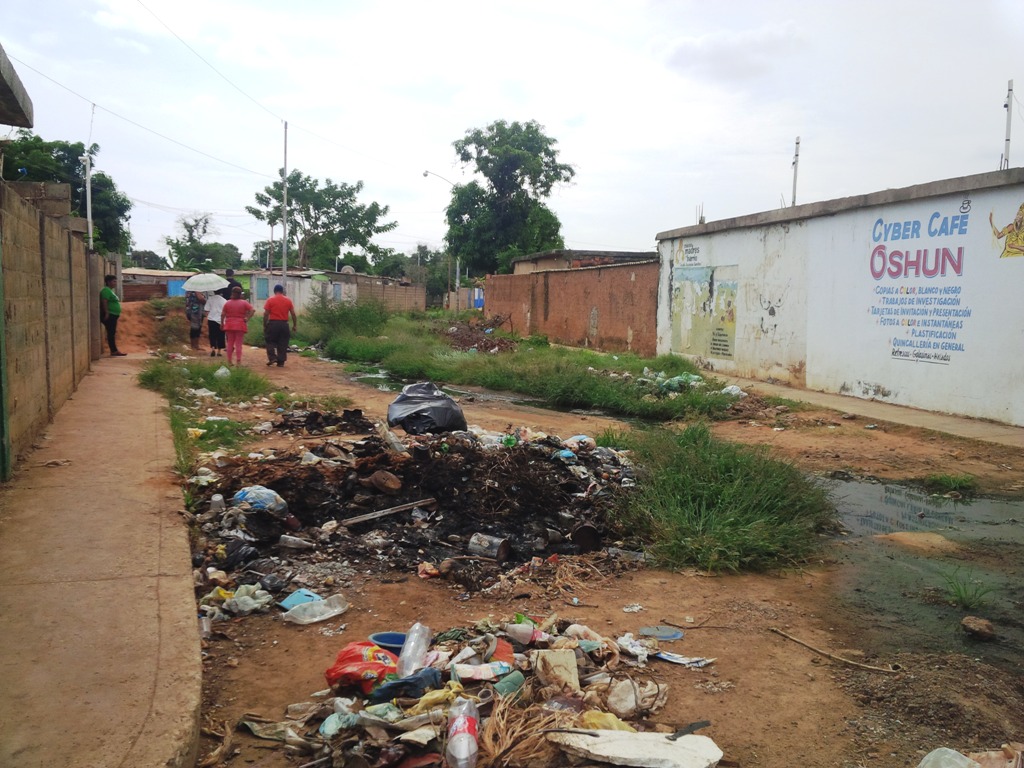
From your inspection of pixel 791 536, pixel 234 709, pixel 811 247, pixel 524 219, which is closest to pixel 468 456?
pixel 791 536

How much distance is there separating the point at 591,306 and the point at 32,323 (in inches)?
679

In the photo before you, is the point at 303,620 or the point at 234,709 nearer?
the point at 234,709

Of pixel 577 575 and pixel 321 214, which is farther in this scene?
pixel 321 214

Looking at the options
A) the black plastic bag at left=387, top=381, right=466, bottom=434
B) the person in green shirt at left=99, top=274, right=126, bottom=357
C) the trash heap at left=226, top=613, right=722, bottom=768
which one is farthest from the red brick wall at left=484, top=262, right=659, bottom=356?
the trash heap at left=226, top=613, right=722, bottom=768

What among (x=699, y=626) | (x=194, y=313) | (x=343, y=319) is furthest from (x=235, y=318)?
(x=699, y=626)

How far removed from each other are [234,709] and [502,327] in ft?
88.4

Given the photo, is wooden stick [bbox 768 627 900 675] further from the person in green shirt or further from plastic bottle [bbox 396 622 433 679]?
the person in green shirt

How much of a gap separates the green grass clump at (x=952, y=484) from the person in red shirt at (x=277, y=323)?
37.1ft

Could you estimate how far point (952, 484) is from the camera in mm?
7191

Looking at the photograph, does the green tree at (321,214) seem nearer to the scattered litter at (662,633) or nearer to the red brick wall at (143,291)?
the red brick wall at (143,291)

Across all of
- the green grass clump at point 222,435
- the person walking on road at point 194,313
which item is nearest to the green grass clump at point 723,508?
the green grass clump at point 222,435

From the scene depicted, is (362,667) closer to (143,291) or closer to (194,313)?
(194,313)

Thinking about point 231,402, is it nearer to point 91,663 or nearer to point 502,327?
point 91,663

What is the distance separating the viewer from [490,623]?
385 cm
